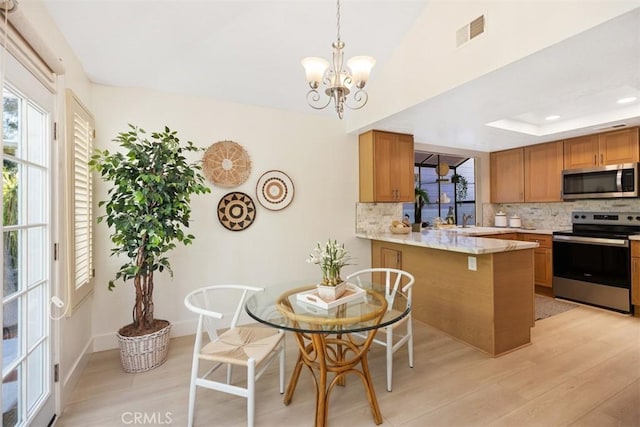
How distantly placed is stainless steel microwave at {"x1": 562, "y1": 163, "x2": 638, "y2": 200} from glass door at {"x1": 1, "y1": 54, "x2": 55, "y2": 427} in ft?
18.8

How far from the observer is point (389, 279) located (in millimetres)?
2670

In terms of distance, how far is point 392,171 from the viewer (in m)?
3.88

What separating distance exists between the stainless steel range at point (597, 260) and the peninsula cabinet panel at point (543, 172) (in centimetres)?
47

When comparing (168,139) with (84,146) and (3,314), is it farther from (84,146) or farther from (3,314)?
(3,314)

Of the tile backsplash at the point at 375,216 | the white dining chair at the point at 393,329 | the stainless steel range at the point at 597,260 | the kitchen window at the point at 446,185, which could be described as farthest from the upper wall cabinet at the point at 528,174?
the white dining chair at the point at 393,329

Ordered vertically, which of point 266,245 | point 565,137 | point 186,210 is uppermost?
point 565,137

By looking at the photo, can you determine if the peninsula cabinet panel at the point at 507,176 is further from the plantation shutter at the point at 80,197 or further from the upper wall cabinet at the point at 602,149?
the plantation shutter at the point at 80,197

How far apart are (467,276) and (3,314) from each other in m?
3.14

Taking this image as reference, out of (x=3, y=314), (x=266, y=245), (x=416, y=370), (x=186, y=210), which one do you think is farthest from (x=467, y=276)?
(x=3, y=314)

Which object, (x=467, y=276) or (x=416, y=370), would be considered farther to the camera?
(x=467, y=276)

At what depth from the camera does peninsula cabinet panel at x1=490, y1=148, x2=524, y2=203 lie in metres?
4.94

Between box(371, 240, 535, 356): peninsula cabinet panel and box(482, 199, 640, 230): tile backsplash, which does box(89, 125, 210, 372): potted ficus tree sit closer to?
box(371, 240, 535, 356): peninsula cabinet panel

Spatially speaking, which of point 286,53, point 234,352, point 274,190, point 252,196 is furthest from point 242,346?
point 286,53

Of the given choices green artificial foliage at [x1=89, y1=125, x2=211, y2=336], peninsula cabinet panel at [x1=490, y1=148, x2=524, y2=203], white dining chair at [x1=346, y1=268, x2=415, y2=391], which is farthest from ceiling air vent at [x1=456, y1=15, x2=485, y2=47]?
peninsula cabinet panel at [x1=490, y1=148, x2=524, y2=203]
